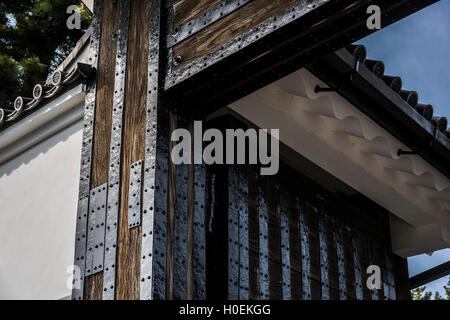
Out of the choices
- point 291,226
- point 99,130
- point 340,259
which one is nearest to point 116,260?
point 99,130

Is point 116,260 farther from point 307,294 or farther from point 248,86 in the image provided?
point 307,294

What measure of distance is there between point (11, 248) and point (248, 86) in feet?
8.82

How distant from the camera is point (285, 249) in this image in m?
6.49

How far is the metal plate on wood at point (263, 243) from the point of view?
607cm

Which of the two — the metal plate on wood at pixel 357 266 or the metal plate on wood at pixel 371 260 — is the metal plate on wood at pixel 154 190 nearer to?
the metal plate on wood at pixel 357 266

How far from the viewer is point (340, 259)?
7215 millimetres

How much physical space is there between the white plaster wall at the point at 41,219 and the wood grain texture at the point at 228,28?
4.63 feet

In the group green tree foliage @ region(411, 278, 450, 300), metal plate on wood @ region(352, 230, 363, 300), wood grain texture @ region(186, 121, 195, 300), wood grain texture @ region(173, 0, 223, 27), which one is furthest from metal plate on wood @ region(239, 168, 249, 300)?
green tree foliage @ region(411, 278, 450, 300)

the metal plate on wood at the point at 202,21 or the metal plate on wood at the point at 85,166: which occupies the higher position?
the metal plate on wood at the point at 202,21

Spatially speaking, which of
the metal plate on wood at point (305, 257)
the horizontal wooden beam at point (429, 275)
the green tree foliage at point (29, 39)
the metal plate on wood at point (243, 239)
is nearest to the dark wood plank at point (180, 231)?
the metal plate on wood at point (243, 239)

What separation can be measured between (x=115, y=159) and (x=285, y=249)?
6.12ft

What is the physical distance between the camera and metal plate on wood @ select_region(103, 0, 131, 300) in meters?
5.11
